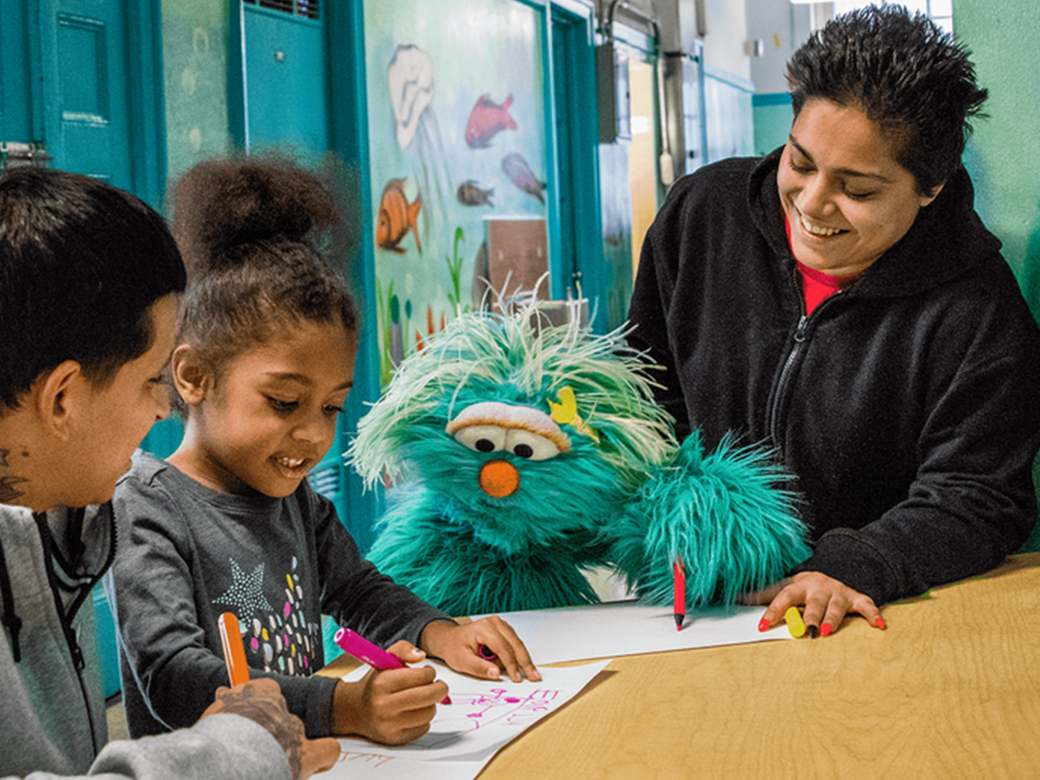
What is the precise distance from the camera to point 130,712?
1.02 meters

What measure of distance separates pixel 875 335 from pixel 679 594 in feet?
1.45

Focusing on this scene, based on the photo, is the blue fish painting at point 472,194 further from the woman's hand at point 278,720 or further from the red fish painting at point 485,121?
the woman's hand at point 278,720

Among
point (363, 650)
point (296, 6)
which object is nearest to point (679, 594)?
point (363, 650)

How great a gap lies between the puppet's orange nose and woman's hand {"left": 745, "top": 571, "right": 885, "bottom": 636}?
297 mm

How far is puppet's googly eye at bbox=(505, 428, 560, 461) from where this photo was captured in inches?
45.3

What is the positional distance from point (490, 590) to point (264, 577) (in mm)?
282

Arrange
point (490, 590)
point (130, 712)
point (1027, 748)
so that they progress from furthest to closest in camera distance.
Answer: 1. point (490, 590)
2. point (130, 712)
3. point (1027, 748)

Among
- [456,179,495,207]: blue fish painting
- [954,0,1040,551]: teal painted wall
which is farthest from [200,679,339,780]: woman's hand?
[456,179,495,207]: blue fish painting

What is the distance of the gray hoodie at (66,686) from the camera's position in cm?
63

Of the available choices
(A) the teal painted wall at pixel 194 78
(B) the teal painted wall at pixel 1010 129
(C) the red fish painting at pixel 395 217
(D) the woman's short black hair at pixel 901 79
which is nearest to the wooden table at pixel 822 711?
(D) the woman's short black hair at pixel 901 79

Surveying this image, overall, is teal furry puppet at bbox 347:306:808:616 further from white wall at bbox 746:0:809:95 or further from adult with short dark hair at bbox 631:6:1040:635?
white wall at bbox 746:0:809:95

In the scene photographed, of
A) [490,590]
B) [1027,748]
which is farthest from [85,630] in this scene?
[1027,748]

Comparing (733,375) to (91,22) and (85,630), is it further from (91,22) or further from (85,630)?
(91,22)

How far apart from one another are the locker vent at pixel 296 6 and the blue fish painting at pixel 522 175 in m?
1.51
